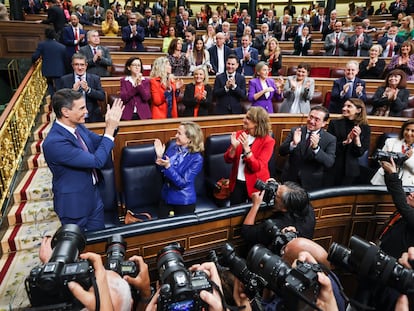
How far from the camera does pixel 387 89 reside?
3213 millimetres

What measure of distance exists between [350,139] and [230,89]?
126cm

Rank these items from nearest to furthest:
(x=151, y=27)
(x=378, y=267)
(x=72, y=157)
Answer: (x=378, y=267), (x=72, y=157), (x=151, y=27)

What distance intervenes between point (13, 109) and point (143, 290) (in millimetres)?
2343

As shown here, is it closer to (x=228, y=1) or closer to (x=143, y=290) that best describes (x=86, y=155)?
(x=143, y=290)

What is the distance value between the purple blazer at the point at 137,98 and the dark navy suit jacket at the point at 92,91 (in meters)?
0.19

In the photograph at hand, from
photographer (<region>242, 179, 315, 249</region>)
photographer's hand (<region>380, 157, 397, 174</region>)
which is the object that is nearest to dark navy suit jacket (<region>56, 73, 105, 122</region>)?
photographer (<region>242, 179, 315, 249</region>)

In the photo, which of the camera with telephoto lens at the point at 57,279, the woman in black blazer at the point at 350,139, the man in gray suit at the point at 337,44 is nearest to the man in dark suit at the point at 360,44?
the man in gray suit at the point at 337,44

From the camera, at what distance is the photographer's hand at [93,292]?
0.89m

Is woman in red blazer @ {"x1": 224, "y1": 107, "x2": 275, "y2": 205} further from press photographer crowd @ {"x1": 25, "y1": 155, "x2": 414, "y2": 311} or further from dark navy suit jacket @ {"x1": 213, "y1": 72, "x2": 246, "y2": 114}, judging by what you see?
→ dark navy suit jacket @ {"x1": 213, "y1": 72, "x2": 246, "y2": 114}

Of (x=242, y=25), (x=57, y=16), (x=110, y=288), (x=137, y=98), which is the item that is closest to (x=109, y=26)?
(x=57, y=16)

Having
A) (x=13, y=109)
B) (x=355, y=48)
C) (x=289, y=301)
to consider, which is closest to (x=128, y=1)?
(x=355, y=48)

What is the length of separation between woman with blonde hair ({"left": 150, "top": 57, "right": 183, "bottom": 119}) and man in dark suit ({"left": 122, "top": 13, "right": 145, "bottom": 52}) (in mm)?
2311

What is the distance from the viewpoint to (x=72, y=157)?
5.13ft

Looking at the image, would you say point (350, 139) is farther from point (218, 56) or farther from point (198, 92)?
point (218, 56)
